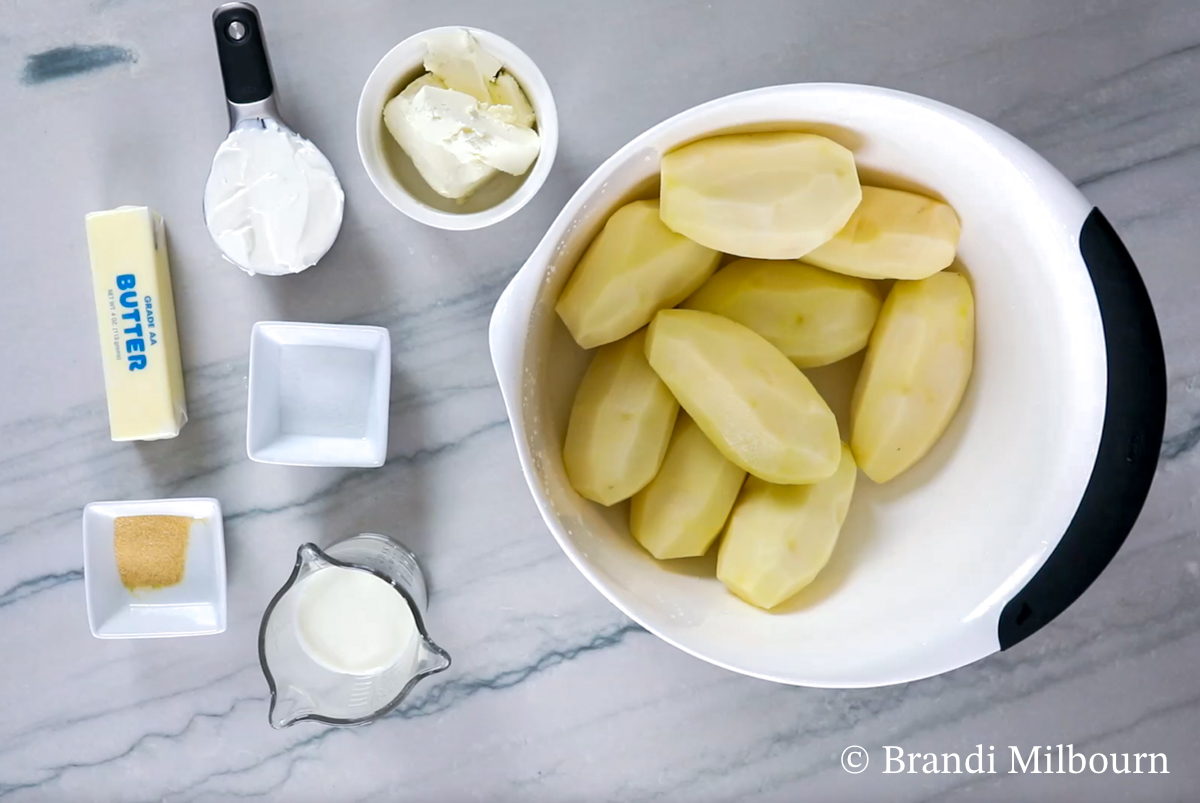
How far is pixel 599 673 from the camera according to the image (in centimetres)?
64

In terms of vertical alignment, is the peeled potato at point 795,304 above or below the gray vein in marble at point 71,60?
below

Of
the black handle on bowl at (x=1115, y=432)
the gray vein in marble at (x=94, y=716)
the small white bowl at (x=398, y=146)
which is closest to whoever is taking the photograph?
the black handle on bowl at (x=1115, y=432)

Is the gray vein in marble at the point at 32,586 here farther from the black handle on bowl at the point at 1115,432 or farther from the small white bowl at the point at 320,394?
the black handle on bowl at the point at 1115,432

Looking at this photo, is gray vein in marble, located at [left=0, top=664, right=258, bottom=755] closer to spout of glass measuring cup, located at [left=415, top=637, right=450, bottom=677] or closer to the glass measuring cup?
the glass measuring cup

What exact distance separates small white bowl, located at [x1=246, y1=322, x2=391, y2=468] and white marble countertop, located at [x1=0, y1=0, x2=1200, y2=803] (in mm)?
32

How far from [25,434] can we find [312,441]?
0.75 ft

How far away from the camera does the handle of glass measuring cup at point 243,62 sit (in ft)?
1.77

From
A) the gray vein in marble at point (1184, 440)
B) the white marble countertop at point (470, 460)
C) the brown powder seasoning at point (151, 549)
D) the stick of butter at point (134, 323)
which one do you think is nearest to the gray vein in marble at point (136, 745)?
the white marble countertop at point (470, 460)

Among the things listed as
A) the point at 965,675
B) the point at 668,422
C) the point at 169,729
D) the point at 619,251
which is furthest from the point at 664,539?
the point at 169,729

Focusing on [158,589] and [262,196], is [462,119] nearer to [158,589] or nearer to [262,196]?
[262,196]

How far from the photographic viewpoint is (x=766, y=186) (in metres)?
0.48

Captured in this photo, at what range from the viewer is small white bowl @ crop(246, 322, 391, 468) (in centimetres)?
58

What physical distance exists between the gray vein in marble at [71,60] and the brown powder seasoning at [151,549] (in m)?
0.32

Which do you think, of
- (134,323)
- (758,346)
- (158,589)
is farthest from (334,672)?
(758,346)
